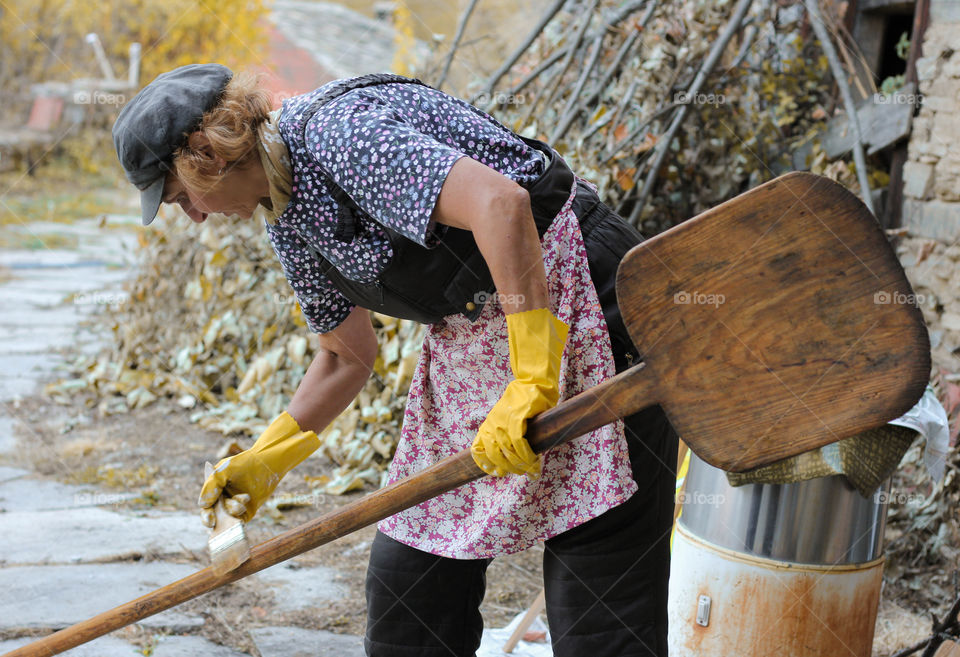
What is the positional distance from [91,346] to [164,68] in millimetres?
7942

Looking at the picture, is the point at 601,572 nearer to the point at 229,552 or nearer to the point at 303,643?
the point at 229,552

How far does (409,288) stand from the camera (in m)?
1.59

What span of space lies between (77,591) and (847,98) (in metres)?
3.12

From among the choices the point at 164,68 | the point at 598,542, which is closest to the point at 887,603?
the point at 598,542

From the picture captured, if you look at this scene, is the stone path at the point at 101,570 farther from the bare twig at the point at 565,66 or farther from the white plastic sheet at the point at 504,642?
the bare twig at the point at 565,66

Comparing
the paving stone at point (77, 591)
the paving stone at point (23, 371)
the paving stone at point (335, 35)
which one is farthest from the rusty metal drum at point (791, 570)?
the paving stone at point (335, 35)

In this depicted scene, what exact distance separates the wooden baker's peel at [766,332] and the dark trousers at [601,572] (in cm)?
19

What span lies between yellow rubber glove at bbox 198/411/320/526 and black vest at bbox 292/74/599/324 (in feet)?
1.54

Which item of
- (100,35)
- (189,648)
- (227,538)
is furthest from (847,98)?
(100,35)

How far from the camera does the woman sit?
1405mm

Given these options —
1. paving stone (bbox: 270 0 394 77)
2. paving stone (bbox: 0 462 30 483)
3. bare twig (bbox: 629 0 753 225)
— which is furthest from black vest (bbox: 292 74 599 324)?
paving stone (bbox: 270 0 394 77)

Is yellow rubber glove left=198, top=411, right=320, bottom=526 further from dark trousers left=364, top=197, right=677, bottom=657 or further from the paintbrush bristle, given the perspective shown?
dark trousers left=364, top=197, right=677, bottom=657

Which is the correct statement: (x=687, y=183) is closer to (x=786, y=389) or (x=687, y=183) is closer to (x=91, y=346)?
(x=786, y=389)

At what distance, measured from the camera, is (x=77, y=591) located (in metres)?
2.66
